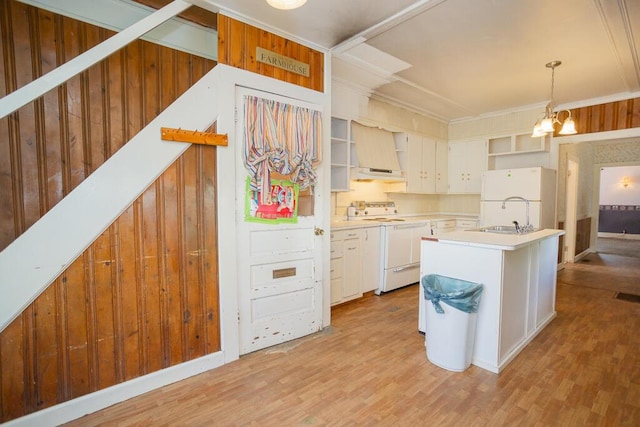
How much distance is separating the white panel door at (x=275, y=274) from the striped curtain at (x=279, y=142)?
60 mm

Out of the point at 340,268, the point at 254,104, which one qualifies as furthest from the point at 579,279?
the point at 254,104

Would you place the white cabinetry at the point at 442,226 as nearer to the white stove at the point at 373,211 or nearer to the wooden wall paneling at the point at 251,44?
the white stove at the point at 373,211

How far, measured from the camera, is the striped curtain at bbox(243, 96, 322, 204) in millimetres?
2357

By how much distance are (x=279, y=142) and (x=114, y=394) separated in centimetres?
204

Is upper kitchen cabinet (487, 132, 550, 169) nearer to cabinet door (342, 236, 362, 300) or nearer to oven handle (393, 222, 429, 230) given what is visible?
oven handle (393, 222, 429, 230)

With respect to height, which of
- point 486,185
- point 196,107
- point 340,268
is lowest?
point 340,268

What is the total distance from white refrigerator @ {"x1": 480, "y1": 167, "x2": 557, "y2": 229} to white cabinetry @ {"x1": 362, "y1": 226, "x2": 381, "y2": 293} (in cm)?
212

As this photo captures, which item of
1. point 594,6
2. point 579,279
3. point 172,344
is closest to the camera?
point 172,344

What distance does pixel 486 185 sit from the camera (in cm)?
475

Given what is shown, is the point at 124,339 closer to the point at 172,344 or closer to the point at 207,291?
the point at 172,344

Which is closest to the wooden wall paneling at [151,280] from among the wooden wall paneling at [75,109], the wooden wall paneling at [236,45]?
the wooden wall paneling at [75,109]

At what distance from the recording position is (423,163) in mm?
4992

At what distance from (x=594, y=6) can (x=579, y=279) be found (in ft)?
13.0

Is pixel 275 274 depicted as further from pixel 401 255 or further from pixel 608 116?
pixel 608 116
